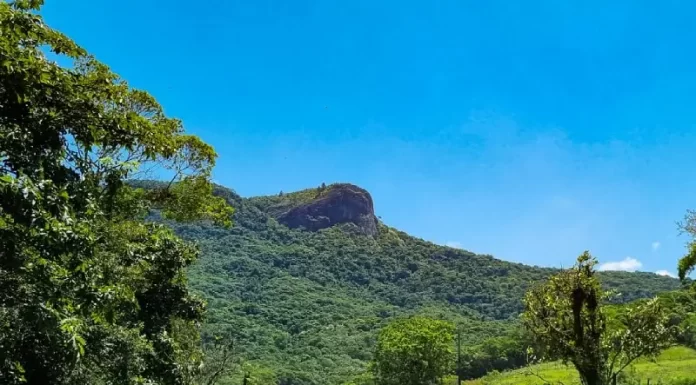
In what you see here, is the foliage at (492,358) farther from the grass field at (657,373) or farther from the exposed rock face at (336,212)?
the exposed rock face at (336,212)

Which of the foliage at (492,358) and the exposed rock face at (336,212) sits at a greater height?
the exposed rock face at (336,212)

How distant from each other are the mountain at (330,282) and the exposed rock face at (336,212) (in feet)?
1.01

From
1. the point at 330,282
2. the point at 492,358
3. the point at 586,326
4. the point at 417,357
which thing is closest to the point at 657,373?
the point at 417,357

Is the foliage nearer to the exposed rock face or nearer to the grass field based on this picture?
the grass field

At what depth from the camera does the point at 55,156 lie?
6059 millimetres

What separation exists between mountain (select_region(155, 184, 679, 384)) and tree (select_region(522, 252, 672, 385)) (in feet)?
213

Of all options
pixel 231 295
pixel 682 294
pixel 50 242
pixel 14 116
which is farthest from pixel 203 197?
pixel 231 295

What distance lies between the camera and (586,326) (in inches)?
560

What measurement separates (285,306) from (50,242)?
116 metres

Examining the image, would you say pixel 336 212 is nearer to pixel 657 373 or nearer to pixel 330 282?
pixel 330 282

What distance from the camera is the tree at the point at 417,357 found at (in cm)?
4931

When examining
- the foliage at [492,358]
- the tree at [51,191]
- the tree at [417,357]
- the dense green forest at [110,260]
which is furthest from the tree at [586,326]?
the foliage at [492,358]

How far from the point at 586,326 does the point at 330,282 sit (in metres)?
→ 128

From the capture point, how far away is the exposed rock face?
172 meters
